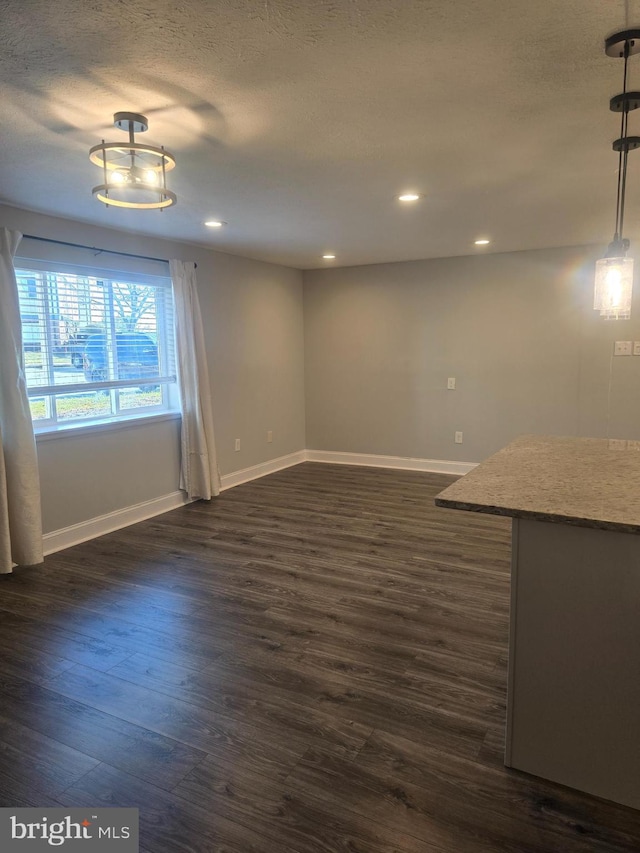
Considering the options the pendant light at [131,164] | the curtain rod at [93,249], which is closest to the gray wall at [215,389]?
the curtain rod at [93,249]

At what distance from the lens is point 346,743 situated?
6.08 ft

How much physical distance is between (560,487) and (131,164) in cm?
209

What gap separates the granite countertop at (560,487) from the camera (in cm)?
A: 148

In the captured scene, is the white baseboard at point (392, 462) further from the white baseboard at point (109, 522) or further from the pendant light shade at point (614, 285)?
the pendant light shade at point (614, 285)

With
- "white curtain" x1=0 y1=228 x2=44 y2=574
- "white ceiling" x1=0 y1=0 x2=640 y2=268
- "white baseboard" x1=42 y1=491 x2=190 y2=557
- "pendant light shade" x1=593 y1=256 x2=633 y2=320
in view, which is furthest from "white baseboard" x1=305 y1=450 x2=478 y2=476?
"pendant light shade" x1=593 y1=256 x2=633 y2=320

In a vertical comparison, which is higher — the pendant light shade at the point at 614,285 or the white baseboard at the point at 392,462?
the pendant light shade at the point at 614,285

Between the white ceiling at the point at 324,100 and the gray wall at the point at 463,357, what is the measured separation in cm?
168

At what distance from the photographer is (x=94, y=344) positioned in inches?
155

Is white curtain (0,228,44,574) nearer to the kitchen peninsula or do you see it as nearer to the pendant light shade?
the kitchen peninsula

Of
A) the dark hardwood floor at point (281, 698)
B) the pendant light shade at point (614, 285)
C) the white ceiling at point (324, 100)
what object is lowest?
the dark hardwood floor at point (281, 698)

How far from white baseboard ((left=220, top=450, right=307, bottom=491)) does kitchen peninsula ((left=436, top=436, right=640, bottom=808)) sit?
3781 mm

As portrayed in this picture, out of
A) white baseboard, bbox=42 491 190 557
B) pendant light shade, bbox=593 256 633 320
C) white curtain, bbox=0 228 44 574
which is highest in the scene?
pendant light shade, bbox=593 256 633 320

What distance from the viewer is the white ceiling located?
57.7 inches

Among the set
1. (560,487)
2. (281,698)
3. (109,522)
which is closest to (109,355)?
(109,522)
